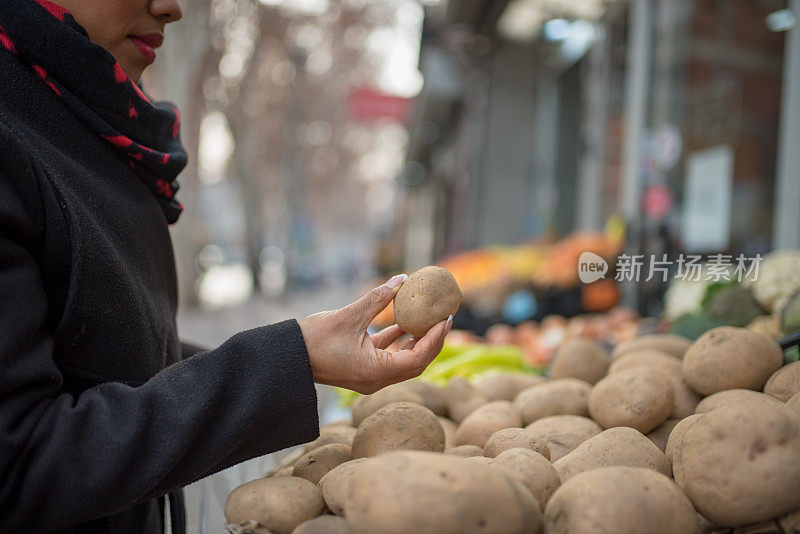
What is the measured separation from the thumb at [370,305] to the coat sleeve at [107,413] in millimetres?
123

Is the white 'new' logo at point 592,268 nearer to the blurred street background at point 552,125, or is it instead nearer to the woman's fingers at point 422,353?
the blurred street background at point 552,125

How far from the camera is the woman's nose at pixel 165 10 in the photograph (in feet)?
5.22

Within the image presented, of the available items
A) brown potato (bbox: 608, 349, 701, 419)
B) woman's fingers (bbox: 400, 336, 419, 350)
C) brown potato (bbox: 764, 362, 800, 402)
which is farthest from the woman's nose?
brown potato (bbox: 764, 362, 800, 402)

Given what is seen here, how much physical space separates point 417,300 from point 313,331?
321 mm

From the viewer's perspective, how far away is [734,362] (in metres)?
1.73

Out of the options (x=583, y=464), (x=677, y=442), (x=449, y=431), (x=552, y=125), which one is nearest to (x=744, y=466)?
(x=677, y=442)

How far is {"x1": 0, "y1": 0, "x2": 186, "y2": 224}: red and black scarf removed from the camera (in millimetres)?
1395

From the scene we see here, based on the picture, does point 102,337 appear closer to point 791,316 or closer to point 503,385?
point 503,385

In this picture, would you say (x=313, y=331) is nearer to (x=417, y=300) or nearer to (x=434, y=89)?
(x=417, y=300)

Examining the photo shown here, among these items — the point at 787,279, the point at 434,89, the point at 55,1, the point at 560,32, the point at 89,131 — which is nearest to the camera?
the point at 55,1

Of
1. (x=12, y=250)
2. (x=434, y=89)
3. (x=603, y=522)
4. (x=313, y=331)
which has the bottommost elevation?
A: (x=603, y=522)

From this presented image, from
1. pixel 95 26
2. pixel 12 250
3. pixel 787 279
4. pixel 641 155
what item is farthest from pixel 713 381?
pixel 641 155

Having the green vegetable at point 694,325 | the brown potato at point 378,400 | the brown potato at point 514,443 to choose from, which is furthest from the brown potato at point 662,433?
the green vegetable at point 694,325

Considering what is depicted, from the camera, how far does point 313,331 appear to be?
1296 millimetres
